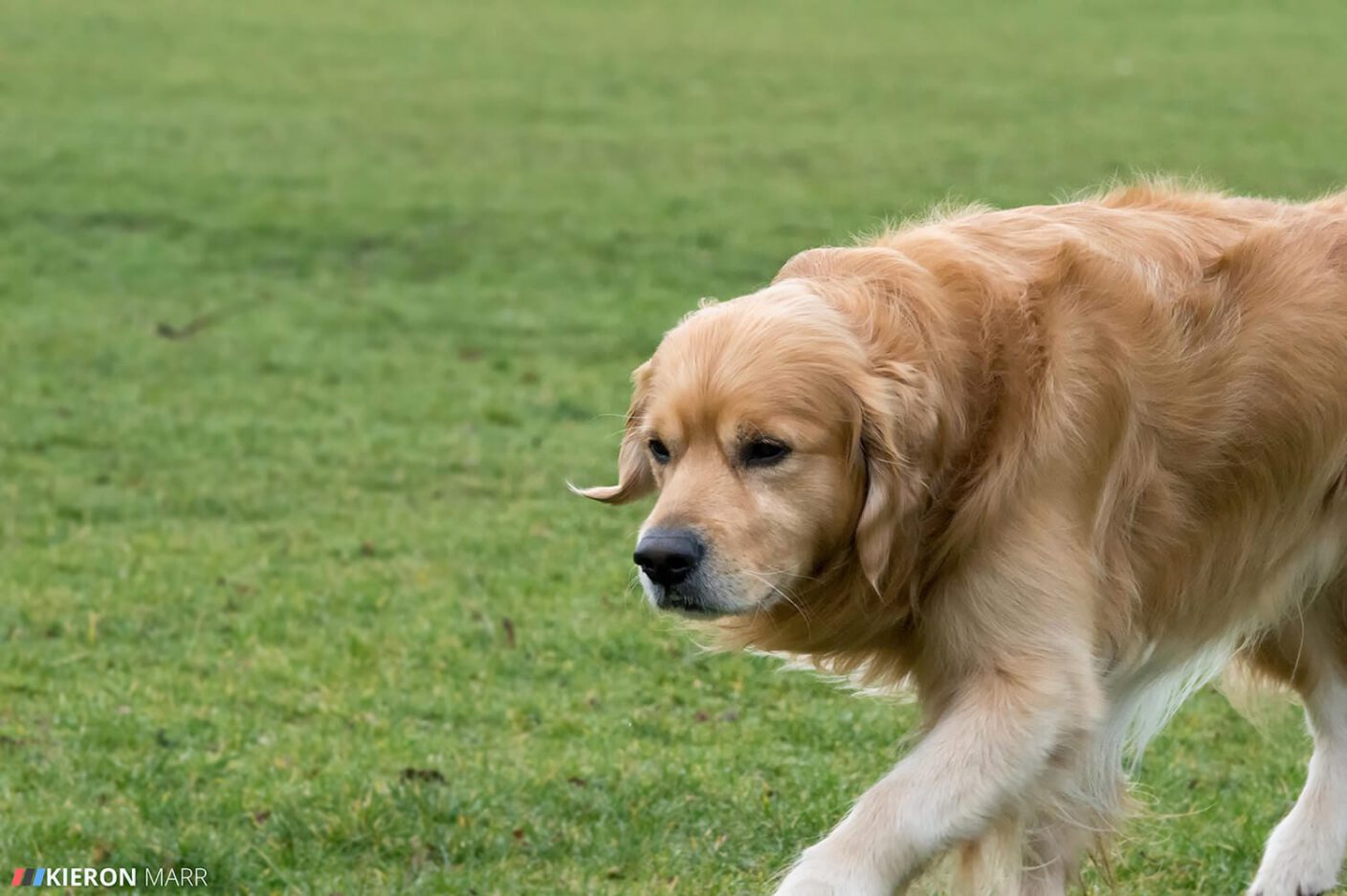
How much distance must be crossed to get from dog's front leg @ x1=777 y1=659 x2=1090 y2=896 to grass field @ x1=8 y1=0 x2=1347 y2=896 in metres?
1.16

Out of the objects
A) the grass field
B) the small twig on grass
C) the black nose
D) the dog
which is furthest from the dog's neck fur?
the small twig on grass

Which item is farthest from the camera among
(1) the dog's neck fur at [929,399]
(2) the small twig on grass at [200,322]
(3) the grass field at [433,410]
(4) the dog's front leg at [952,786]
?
(2) the small twig on grass at [200,322]

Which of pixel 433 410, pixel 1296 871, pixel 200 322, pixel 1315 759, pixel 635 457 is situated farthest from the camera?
pixel 200 322

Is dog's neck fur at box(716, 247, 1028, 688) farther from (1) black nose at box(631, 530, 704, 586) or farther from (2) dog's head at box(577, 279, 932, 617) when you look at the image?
(1) black nose at box(631, 530, 704, 586)

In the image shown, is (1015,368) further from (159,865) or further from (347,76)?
(347,76)

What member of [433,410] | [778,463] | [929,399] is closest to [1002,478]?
[929,399]

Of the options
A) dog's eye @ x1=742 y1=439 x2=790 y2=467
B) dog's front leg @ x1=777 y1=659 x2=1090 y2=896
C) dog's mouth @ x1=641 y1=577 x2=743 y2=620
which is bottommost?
dog's front leg @ x1=777 y1=659 x2=1090 y2=896

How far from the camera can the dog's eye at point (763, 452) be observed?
3992 mm

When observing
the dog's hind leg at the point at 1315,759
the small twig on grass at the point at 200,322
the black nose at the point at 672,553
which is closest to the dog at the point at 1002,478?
the black nose at the point at 672,553

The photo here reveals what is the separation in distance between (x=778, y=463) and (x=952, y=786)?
753 mm

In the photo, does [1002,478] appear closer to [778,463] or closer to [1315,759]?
[778,463]

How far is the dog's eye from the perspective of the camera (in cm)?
399

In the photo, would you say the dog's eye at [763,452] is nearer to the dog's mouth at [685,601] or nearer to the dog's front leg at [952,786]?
the dog's mouth at [685,601]

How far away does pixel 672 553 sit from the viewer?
12.6 feet
